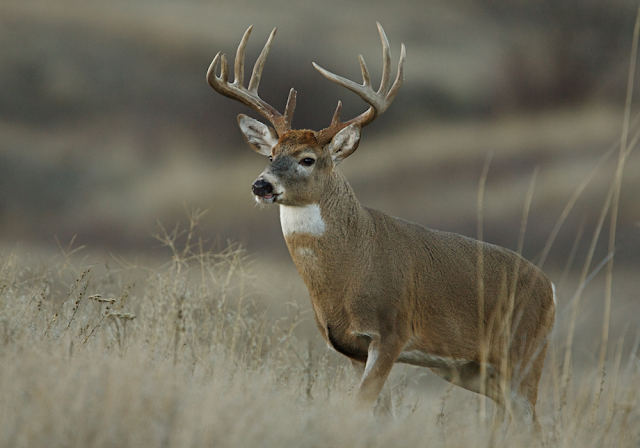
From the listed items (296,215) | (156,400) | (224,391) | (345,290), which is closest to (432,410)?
(345,290)

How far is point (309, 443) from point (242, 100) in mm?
3622

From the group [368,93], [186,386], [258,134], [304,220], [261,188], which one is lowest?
[186,386]

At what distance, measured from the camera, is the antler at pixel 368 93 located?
18.7 ft

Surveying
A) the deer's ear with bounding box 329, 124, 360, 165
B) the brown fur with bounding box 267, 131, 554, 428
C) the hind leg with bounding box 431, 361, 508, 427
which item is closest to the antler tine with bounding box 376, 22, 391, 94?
the deer's ear with bounding box 329, 124, 360, 165

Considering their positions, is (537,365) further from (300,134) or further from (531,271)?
(300,134)

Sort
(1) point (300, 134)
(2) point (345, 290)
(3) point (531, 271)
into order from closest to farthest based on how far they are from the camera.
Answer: (2) point (345, 290) → (1) point (300, 134) → (3) point (531, 271)

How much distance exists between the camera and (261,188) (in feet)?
17.0

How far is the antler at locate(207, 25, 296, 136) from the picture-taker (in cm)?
599

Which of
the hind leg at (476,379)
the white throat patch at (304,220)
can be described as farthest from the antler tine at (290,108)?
the hind leg at (476,379)

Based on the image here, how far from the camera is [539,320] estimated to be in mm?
5949

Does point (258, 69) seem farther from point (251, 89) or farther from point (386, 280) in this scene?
point (386, 280)

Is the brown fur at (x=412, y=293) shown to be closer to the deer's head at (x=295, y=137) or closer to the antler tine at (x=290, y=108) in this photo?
the deer's head at (x=295, y=137)

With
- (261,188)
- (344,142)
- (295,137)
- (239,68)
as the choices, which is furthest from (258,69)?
(261,188)

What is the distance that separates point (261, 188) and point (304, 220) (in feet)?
1.39
